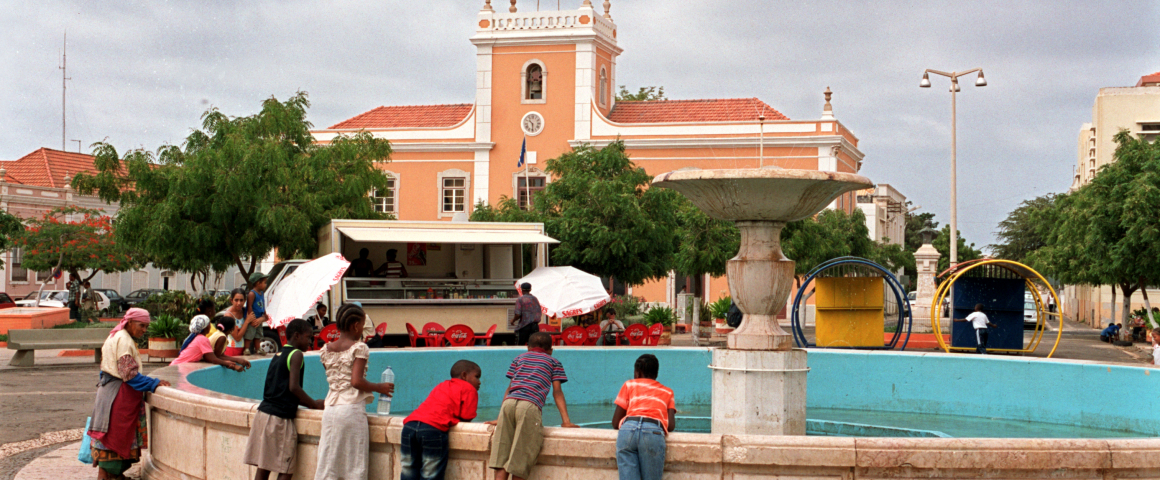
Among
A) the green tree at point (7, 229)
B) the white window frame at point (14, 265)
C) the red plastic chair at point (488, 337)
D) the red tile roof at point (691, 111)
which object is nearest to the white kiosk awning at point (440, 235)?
the red plastic chair at point (488, 337)

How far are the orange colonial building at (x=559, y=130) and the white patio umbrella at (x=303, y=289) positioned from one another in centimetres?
2227

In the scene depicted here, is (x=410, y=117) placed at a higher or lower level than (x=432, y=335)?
higher

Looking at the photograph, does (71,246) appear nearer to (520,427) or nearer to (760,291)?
(760,291)

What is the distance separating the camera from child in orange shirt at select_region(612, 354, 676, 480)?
6.20 metres

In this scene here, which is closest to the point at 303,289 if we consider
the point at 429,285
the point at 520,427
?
the point at 429,285

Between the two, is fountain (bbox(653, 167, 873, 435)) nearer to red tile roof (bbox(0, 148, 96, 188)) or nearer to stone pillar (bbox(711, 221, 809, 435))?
stone pillar (bbox(711, 221, 809, 435))

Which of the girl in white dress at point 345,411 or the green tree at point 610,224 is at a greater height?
the green tree at point 610,224

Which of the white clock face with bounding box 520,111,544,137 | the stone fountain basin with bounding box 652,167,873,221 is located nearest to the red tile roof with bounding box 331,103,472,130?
the white clock face with bounding box 520,111,544,137

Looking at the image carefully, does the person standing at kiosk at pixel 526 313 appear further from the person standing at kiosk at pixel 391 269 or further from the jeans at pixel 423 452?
the jeans at pixel 423 452

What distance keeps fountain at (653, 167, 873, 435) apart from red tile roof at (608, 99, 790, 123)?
31.6 meters

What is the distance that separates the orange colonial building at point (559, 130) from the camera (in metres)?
39.4

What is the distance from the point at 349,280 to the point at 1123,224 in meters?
19.3

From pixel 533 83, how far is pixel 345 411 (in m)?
35.0

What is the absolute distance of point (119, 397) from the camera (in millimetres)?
8062
